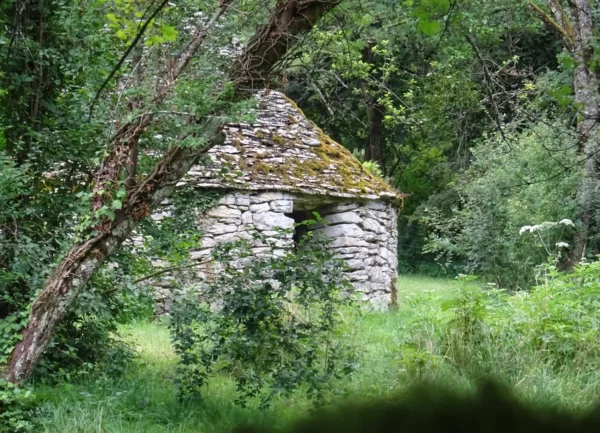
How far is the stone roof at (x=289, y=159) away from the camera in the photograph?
1047 centimetres

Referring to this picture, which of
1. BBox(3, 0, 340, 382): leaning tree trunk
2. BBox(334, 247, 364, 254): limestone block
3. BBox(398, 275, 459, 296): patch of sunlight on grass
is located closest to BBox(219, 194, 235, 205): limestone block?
BBox(334, 247, 364, 254): limestone block

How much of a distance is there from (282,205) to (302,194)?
1.32 feet

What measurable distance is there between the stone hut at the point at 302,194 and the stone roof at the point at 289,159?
1cm

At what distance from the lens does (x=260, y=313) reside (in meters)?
5.08

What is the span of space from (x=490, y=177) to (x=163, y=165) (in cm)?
1159

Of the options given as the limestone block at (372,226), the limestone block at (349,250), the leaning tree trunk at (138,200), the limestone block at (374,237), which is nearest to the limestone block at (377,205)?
the limestone block at (372,226)

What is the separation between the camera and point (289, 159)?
11195mm

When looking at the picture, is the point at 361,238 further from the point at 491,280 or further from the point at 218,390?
the point at 218,390

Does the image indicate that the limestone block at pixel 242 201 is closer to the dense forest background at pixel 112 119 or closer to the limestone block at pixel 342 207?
the limestone block at pixel 342 207


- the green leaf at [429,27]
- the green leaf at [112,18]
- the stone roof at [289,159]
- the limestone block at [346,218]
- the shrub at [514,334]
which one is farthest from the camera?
the limestone block at [346,218]

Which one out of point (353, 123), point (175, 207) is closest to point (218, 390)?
point (175, 207)

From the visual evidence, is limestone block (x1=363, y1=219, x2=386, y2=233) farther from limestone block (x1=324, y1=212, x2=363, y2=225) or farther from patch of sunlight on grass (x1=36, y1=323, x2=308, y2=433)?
patch of sunlight on grass (x1=36, y1=323, x2=308, y2=433)

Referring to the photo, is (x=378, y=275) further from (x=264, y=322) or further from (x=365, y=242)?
(x=264, y=322)

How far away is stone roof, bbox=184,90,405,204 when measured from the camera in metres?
10.5
